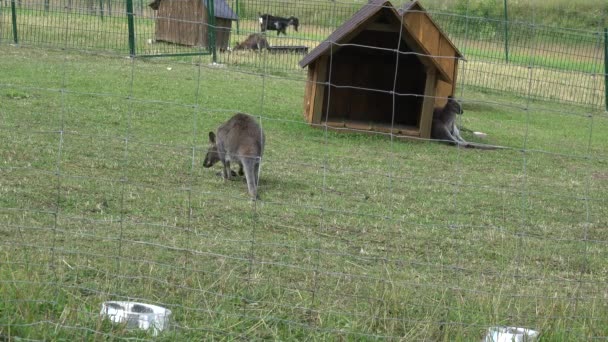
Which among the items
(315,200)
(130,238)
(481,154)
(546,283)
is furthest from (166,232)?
(481,154)

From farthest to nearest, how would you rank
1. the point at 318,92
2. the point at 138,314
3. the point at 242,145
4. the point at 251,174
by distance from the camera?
the point at 318,92
the point at 242,145
the point at 251,174
the point at 138,314

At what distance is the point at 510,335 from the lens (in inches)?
185

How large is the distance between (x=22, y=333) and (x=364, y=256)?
2.56 m

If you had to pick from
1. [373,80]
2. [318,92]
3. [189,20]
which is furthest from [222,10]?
[318,92]

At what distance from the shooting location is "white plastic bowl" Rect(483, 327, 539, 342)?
4.69m

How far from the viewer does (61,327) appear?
4.49 meters

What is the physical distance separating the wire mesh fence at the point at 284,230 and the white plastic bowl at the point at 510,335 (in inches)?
3.4

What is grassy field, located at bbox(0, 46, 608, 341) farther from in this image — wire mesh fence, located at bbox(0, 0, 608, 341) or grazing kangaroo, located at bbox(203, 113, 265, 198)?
grazing kangaroo, located at bbox(203, 113, 265, 198)

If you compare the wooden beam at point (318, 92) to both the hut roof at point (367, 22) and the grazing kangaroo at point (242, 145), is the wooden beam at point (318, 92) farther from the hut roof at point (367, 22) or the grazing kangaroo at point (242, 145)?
the grazing kangaroo at point (242, 145)

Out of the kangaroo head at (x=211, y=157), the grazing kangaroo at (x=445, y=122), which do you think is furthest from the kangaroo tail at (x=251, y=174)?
the grazing kangaroo at (x=445, y=122)

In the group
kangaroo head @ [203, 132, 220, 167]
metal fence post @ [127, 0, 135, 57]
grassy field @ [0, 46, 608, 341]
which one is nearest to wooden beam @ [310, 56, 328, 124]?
grassy field @ [0, 46, 608, 341]

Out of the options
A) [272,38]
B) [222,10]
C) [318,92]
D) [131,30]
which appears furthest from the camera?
[222,10]

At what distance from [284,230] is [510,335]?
2477 mm

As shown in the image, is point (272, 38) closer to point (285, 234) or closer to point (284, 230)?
point (284, 230)
